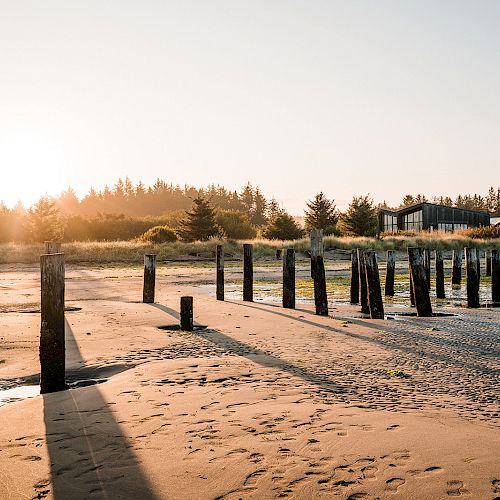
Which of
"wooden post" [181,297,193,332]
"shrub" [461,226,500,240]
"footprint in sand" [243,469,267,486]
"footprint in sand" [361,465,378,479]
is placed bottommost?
"footprint in sand" [243,469,267,486]

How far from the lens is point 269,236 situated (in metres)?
63.8

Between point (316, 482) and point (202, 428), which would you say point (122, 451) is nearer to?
point (202, 428)

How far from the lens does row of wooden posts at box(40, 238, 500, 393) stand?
23.2ft

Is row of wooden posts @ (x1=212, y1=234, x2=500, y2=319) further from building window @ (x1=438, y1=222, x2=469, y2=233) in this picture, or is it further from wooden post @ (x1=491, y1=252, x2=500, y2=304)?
building window @ (x1=438, y1=222, x2=469, y2=233)

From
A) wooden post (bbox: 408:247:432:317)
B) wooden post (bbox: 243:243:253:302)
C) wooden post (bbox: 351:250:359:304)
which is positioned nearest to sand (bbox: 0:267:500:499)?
wooden post (bbox: 408:247:432:317)

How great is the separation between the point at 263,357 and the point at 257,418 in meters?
3.11

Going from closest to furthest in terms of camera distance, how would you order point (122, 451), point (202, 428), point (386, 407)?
point (122, 451) < point (202, 428) < point (386, 407)

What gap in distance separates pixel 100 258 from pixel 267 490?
1704 inches

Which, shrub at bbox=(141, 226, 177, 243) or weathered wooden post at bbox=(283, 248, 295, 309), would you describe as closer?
weathered wooden post at bbox=(283, 248, 295, 309)

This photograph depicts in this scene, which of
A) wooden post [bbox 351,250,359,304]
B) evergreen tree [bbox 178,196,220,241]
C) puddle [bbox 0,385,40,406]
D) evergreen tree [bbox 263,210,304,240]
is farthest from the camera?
evergreen tree [bbox 263,210,304,240]

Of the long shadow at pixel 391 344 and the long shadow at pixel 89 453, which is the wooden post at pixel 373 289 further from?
the long shadow at pixel 89 453

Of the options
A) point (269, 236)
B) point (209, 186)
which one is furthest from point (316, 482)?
point (209, 186)

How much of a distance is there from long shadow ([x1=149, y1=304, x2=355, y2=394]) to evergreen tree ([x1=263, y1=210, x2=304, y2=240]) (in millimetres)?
51671

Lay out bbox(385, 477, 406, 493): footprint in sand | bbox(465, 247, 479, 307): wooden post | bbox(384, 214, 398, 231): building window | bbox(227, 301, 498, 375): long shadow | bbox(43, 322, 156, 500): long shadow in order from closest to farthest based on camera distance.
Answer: bbox(385, 477, 406, 493): footprint in sand
bbox(43, 322, 156, 500): long shadow
bbox(227, 301, 498, 375): long shadow
bbox(465, 247, 479, 307): wooden post
bbox(384, 214, 398, 231): building window
